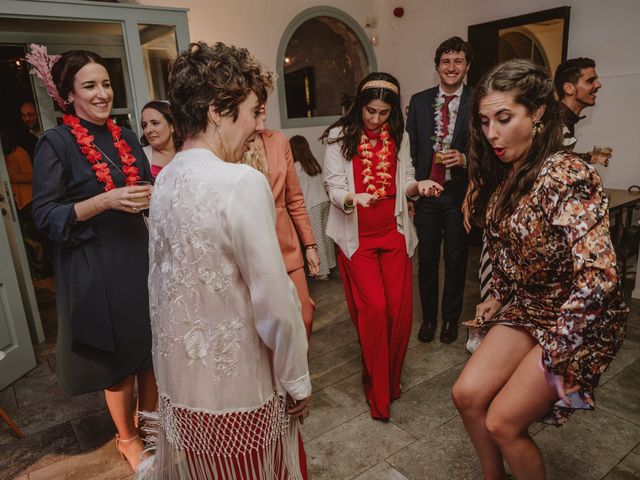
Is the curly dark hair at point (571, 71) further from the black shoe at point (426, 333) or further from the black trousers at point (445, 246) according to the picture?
the black shoe at point (426, 333)

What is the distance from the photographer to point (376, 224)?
99.0 inches

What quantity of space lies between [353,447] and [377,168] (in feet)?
4.71

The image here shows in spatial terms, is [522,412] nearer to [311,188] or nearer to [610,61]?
[311,188]

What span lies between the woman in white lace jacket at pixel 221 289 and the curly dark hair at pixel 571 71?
2.77 metres

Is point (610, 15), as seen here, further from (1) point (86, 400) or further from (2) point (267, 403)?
(1) point (86, 400)

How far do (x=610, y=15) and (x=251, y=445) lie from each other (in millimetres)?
4614

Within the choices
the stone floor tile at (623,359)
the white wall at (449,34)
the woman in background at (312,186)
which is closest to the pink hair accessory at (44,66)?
the woman in background at (312,186)

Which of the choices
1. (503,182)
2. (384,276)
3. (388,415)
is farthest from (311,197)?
(503,182)

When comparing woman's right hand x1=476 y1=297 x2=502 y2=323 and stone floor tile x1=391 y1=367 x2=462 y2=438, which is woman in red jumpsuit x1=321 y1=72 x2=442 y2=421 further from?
woman's right hand x1=476 y1=297 x2=502 y2=323

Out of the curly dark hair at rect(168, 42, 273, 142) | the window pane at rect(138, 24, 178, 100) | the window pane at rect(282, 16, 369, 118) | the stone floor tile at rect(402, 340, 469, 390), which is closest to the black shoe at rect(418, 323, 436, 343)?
the stone floor tile at rect(402, 340, 469, 390)

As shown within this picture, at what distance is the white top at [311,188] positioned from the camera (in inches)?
177

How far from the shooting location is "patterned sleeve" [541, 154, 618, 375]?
50.8 inches

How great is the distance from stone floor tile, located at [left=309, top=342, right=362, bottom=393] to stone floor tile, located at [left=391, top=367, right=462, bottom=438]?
436mm

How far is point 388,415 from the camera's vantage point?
2422mm
